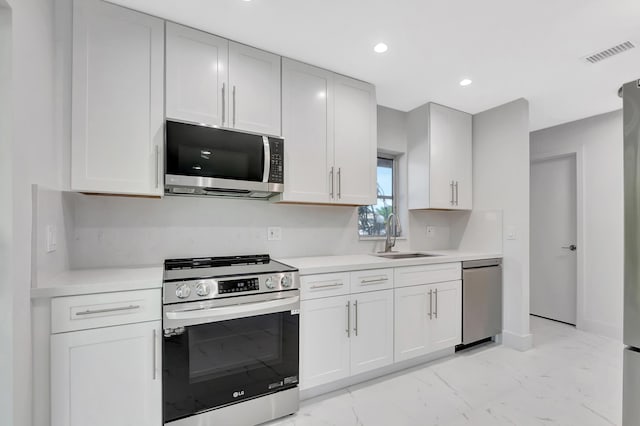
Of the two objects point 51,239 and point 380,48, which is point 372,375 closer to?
point 51,239

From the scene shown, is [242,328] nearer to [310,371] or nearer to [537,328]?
[310,371]

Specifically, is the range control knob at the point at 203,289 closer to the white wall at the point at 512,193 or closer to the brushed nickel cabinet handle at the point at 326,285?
the brushed nickel cabinet handle at the point at 326,285

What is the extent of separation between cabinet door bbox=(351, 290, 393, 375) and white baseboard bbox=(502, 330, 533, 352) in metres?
1.50

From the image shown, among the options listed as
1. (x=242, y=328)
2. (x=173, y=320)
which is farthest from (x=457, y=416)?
(x=173, y=320)

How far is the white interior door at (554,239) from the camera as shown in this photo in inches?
144

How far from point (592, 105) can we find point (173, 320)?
4228 mm

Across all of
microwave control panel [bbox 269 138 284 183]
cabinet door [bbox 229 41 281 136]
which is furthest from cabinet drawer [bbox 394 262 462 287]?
cabinet door [bbox 229 41 281 136]

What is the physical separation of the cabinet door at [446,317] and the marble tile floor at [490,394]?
18cm

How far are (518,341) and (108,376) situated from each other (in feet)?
11.1

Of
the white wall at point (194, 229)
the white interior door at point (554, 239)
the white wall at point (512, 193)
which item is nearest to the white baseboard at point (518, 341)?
the white wall at point (512, 193)

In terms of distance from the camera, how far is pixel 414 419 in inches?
74.0

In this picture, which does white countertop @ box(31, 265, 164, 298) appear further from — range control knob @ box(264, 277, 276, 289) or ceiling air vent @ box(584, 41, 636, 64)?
ceiling air vent @ box(584, 41, 636, 64)

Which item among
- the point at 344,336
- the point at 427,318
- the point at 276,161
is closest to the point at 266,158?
the point at 276,161

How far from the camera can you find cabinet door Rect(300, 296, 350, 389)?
2018 mm
